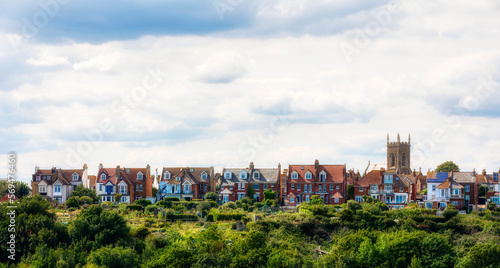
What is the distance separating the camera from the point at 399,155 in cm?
13325

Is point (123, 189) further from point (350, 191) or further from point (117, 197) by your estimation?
point (350, 191)

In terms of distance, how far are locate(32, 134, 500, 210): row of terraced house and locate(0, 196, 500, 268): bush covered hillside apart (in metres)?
11.8

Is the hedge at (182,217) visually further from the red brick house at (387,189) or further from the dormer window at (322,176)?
the red brick house at (387,189)

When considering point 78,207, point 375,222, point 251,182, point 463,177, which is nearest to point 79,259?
point 78,207

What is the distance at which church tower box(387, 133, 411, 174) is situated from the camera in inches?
5241

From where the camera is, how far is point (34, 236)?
191 ft

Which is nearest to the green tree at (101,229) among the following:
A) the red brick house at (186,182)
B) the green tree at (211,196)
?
the green tree at (211,196)

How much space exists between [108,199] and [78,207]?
1371cm

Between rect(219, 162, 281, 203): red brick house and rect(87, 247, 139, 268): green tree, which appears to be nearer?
rect(87, 247, 139, 268): green tree

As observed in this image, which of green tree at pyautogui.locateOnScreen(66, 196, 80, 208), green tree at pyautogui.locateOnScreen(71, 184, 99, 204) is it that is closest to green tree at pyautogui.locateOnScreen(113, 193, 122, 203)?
green tree at pyautogui.locateOnScreen(71, 184, 99, 204)

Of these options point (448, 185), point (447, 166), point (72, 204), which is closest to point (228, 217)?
point (72, 204)

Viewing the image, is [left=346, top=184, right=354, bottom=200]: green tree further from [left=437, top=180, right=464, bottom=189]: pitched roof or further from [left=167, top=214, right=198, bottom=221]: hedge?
[left=167, top=214, right=198, bottom=221]: hedge

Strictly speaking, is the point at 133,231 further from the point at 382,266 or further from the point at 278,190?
the point at 278,190

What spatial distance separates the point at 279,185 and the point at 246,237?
35.8 metres
